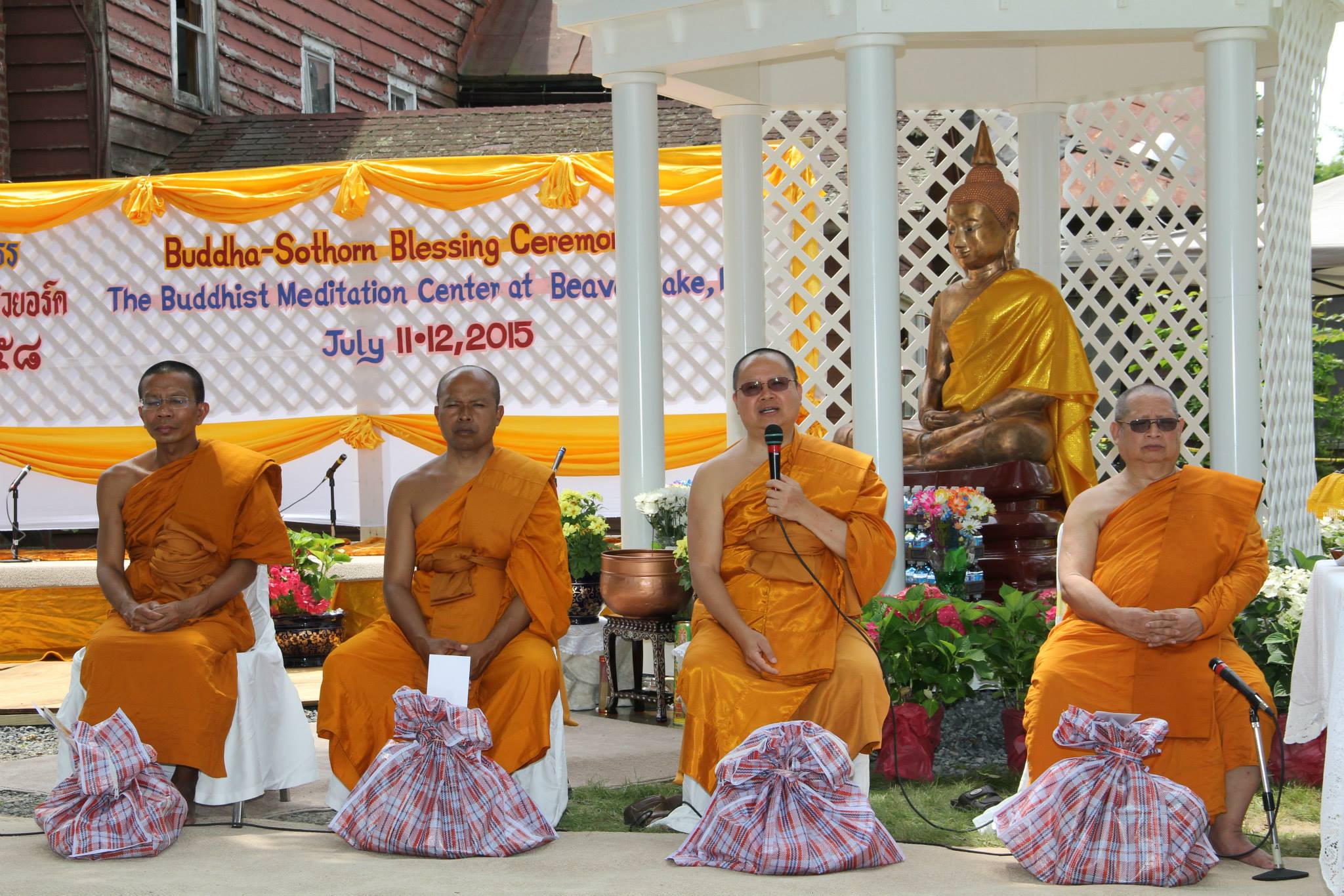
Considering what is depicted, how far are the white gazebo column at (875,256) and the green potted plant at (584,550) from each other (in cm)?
178

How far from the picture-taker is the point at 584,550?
7062 millimetres

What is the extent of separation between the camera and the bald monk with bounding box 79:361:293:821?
454 cm

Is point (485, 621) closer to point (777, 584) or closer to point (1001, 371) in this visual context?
point (777, 584)

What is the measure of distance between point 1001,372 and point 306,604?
3.81 metres

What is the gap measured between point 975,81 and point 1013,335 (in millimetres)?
1515

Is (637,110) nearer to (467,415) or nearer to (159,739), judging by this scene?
(467,415)

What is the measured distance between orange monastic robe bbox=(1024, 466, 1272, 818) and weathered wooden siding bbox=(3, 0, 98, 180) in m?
8.84

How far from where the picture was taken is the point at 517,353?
33.0 feet

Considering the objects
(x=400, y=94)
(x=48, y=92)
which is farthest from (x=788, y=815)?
(x=400, y=94)

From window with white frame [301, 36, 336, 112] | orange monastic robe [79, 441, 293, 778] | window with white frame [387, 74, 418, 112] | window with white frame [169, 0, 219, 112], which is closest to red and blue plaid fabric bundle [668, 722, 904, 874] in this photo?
orange monastic robe [79, 441, 293, 778]

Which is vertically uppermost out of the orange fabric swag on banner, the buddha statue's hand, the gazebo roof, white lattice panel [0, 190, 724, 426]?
the gazebo roof

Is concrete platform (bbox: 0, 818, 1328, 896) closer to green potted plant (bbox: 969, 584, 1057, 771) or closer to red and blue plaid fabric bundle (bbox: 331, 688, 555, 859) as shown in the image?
red and blue plaid fabric bundle (bbox: 331, 688, 555, 859)

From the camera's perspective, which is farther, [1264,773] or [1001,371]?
[1001,371]

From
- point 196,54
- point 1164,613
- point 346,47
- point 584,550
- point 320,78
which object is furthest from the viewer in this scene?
point 346,47
